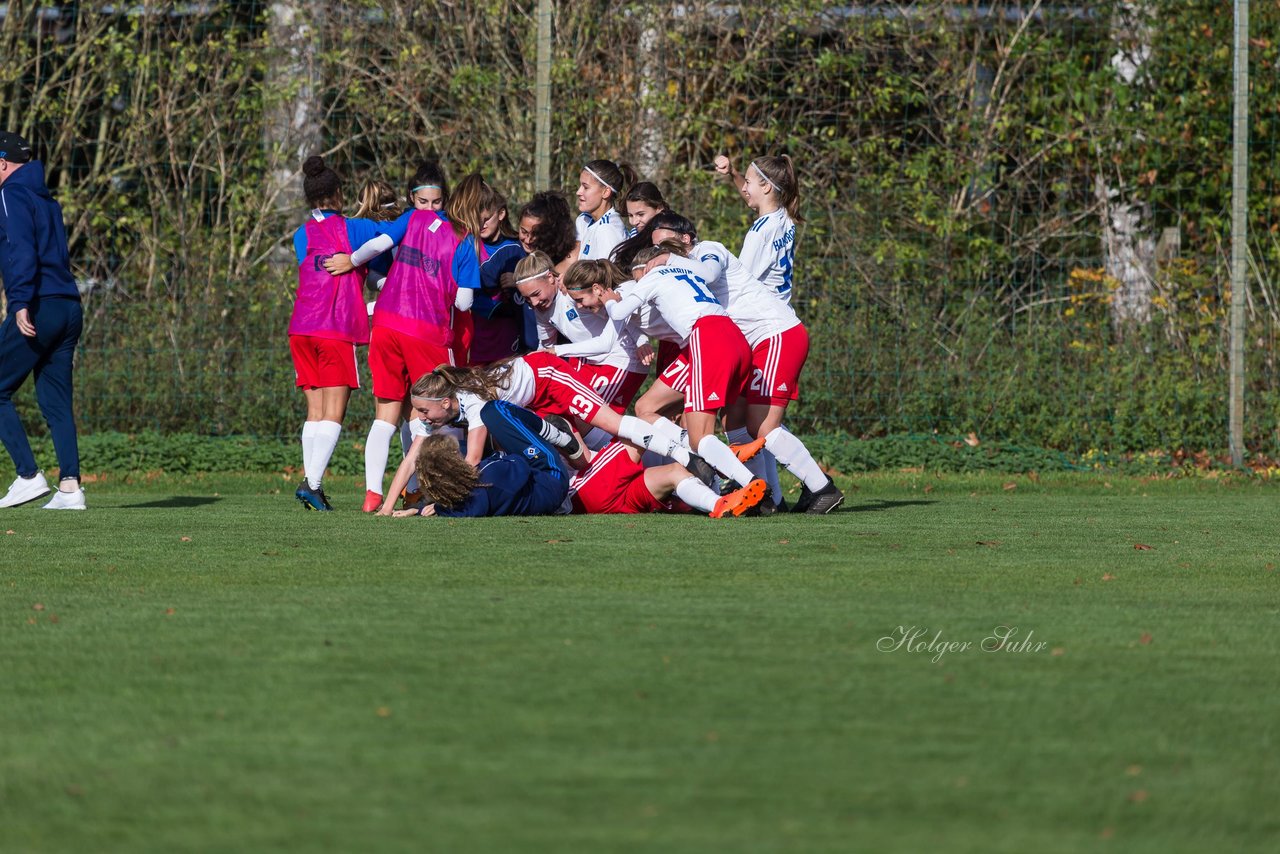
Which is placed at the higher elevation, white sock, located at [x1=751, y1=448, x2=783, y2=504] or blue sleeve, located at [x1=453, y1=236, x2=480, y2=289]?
blue sleeve, located at [x1=453, y1=236, x2=480, y2=289]

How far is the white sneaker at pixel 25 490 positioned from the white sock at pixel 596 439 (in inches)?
112

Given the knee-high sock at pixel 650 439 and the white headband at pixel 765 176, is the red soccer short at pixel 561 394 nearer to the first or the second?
the knee-high sock at pixel 650 439

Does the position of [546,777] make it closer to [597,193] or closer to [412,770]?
[412,770]

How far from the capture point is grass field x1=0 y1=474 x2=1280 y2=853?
2744mm

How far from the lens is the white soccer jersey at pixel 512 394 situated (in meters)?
7.92

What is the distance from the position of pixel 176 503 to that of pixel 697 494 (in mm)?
3213

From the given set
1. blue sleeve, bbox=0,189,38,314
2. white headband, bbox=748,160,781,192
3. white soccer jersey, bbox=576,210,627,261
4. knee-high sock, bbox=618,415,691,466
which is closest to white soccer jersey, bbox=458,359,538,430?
knee-high sock, bbox=618,415,691,466

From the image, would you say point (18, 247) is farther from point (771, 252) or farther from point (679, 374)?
point (771, 252)

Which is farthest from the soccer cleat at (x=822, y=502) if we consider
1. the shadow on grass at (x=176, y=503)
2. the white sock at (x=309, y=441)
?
the shadow on grass at (x=176, y=503)

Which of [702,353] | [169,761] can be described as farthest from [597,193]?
[169,761]

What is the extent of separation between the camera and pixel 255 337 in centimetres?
1254

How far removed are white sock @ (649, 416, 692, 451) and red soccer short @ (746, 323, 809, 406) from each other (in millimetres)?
501

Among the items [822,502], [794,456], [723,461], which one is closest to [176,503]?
[723,461]

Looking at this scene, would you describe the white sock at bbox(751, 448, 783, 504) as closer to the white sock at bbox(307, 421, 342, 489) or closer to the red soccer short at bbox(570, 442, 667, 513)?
the red soccer short at bbox(570, 442, 667, 513)
